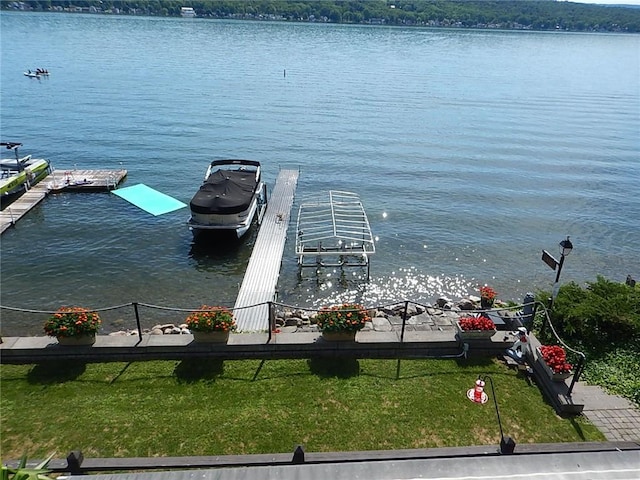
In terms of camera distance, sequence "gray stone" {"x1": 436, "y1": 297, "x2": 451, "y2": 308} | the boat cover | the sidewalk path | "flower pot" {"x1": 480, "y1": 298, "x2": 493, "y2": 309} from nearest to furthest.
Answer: the sidewalk path → "flower pot" {"x1": 480, "y1": 298, "x2": 493, "y2": 309} → "gray stone" {"x1": 436, "y1": 297, "x2": 451, "y2": 308} → the boat cover

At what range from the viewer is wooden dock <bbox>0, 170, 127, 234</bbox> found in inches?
1186

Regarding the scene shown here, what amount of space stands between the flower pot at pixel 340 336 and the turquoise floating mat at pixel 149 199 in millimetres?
22129

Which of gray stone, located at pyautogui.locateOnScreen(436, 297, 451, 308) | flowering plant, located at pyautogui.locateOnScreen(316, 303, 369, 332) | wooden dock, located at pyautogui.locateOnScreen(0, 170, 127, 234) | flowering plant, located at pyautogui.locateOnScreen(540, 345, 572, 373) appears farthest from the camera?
wooden dock, located at pyautogui.locateOnScreen(0, 170, 127, 234)

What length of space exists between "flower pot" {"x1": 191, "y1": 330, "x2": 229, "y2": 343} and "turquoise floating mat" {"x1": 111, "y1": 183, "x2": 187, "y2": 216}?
20292 mm

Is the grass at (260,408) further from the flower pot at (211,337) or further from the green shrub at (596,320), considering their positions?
the green shrub at (596,320)

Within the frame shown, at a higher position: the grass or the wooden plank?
the grass

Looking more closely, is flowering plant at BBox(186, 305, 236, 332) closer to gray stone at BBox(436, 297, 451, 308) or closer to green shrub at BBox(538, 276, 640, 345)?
green shrub at BBox(538, 276, 640, 345)

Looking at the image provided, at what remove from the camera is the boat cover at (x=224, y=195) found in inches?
1017

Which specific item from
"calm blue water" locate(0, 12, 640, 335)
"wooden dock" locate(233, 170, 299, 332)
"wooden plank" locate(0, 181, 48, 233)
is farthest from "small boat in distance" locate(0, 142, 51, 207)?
"wooden dock" locate(233, 170, 299, 332)

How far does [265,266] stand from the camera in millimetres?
24469

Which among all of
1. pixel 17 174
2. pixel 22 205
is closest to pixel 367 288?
pixel 22 205

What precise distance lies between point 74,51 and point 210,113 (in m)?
75.0

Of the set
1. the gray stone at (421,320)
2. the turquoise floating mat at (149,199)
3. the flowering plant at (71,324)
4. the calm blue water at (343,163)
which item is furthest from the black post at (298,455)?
the turquoise floating mat at (149,199)

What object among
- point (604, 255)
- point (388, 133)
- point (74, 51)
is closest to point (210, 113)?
point (388, 133)
